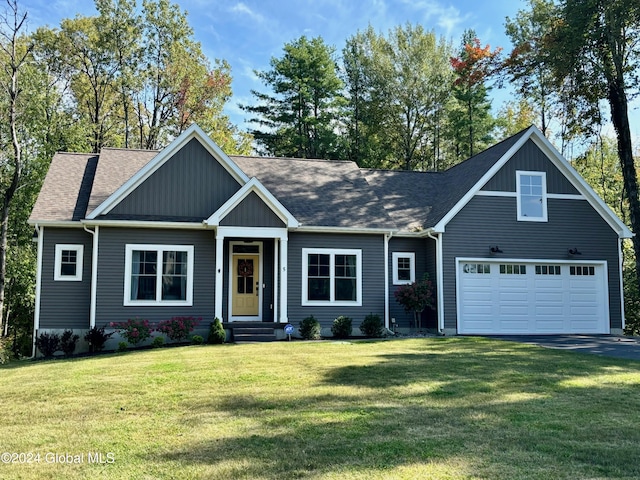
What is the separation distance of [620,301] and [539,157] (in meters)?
5.47

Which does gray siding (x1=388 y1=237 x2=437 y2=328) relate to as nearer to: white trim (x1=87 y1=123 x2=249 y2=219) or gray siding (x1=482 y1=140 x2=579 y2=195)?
gray siding (x1=482 y1=140 x2=579 y2=195)

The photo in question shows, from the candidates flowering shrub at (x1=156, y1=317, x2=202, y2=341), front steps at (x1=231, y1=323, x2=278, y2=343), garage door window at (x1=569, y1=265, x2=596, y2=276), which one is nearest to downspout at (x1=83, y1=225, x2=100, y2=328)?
flowering shrub at (x1=156, y1=317, x2=202, y2=341)

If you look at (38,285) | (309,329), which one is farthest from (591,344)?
(38,285)

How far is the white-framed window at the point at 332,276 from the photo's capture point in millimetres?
16750

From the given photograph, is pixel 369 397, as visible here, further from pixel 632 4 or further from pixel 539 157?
pixel 632 4

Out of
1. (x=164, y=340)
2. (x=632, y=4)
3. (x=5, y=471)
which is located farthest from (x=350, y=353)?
(x=632, y=4)

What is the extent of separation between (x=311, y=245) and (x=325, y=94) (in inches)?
793

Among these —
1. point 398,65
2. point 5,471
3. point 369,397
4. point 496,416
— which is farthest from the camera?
point 398,65

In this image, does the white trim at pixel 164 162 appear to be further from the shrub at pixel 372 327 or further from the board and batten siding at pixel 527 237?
the board and batten siding at pixel 527 237

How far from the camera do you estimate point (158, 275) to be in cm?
1567

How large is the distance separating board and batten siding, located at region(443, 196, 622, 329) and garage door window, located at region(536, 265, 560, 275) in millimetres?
318

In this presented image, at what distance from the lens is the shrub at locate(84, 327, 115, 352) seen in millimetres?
14453

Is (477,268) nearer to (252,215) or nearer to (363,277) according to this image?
(363,277)

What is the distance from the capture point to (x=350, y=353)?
11438mm
